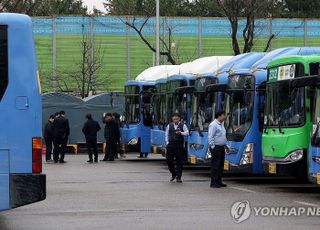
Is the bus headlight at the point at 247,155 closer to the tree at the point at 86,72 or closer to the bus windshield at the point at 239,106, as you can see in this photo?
the bus windshield at the point at 239,106

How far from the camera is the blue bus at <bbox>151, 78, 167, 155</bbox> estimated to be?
2927 cm

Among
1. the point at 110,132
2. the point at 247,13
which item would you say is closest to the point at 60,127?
the point at 110,132

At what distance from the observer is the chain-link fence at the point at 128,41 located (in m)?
51.1

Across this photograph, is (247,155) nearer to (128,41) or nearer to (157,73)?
(157,73)

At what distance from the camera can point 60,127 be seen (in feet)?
102

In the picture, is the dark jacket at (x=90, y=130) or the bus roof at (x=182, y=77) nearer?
the bus roof at (x=182, y=77)

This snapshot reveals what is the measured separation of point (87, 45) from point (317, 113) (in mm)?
35076

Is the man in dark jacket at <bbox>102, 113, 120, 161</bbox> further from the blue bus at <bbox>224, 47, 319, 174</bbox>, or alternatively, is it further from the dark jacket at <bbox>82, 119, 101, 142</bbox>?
the blue bus at <bbox>224, 47, 319, 174</bbox>

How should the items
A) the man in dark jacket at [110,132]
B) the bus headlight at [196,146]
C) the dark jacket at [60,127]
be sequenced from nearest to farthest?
the bus headlight at [196,146] → the dark jacket at [60,127] → the man in dark jacket at [110,132]

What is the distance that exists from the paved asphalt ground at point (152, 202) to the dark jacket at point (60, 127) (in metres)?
4.88

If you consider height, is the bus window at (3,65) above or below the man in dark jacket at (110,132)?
above

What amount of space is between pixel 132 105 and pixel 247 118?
12668 mm

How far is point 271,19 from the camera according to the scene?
5056 cm

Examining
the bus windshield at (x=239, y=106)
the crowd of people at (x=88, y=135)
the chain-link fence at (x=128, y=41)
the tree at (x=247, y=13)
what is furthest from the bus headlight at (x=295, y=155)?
the chain-link fence at (x=128, y=41)
